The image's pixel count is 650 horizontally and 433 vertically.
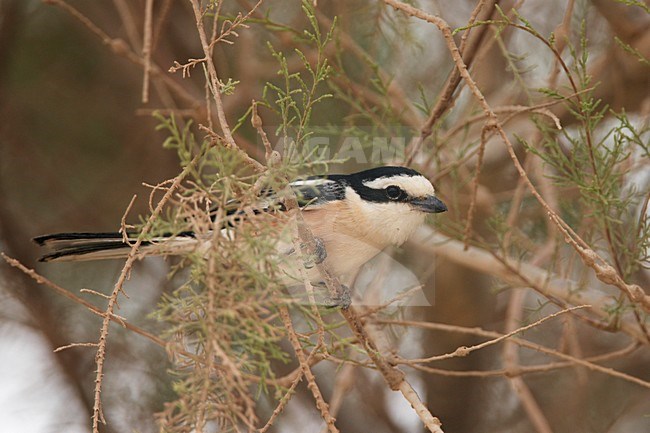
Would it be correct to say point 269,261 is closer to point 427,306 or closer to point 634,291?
point 634,291

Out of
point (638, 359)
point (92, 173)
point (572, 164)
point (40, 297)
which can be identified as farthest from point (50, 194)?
point (638, 359)

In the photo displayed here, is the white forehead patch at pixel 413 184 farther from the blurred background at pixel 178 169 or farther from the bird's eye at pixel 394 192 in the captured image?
the blurred background at pixel 178 169

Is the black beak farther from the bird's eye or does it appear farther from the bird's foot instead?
the bird's foot

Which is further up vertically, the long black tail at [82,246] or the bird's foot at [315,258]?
the bird's foot at [315,258]

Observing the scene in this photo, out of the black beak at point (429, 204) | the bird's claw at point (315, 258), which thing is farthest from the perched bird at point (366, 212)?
the bird's claw at point (315, 258)

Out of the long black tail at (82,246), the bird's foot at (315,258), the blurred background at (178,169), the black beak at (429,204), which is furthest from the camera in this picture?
the blurred background at (178,169)

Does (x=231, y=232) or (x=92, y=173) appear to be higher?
(x=231, y=232)

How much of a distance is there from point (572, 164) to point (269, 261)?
1.42m

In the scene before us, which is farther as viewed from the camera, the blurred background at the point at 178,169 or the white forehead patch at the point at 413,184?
the blurred background at the point at 178,169

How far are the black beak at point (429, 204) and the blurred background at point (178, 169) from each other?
0.92 meters

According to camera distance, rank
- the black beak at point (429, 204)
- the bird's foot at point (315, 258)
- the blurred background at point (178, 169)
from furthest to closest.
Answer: the blurred background at point (178, 169)
the black beak at point (429, 204)
the bird's foot at point (315, 258)

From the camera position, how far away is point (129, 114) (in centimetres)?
453

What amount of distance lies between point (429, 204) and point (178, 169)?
182 cm

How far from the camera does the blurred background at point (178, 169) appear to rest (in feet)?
13.1
